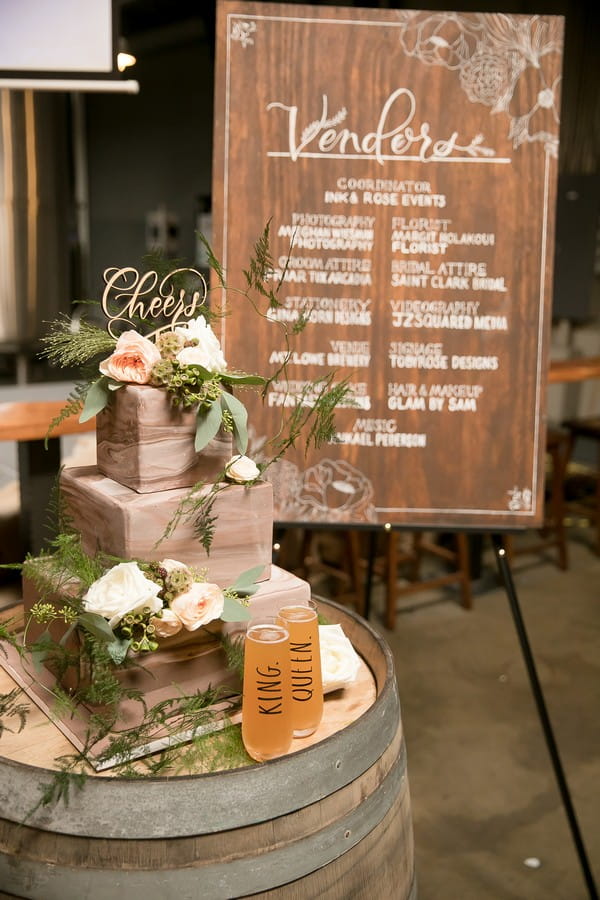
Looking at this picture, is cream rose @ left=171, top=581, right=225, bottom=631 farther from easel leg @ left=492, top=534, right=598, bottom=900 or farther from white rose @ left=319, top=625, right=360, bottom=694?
easel leg @ left=492, top=534, right=598, bottom=900

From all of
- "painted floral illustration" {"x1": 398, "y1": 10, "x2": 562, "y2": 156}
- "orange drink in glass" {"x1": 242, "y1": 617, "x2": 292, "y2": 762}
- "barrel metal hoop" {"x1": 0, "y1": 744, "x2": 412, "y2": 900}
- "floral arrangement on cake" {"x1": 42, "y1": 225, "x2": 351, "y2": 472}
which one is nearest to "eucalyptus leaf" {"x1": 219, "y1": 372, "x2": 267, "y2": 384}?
"floral arrangement on cake" {"x1": 42, "y1": 225, "x2": 351, "y2": 472}

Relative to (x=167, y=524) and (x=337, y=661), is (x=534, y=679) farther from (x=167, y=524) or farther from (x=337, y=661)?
(x=167, y=524)

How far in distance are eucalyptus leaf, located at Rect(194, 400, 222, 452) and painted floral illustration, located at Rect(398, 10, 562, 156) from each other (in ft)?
3.44

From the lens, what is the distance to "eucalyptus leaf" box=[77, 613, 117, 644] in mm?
1049

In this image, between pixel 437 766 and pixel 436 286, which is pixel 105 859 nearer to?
pixel 436 286

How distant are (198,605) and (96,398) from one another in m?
0.34

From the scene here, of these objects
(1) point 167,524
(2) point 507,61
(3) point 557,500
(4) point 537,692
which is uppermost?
(2) point 507,61

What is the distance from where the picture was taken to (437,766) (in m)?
2.68

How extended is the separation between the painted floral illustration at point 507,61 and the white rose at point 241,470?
3.44 feet

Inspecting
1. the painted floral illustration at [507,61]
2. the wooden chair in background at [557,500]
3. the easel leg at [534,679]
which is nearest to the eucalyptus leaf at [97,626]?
the easel leg at [534,679]

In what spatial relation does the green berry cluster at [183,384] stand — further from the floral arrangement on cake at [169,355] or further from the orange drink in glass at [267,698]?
the orange drink in glass at [267,698]

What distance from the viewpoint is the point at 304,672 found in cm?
113

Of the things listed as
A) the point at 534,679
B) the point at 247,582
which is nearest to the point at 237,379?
the point at 247,582

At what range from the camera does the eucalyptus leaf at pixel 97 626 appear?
3.44ft
